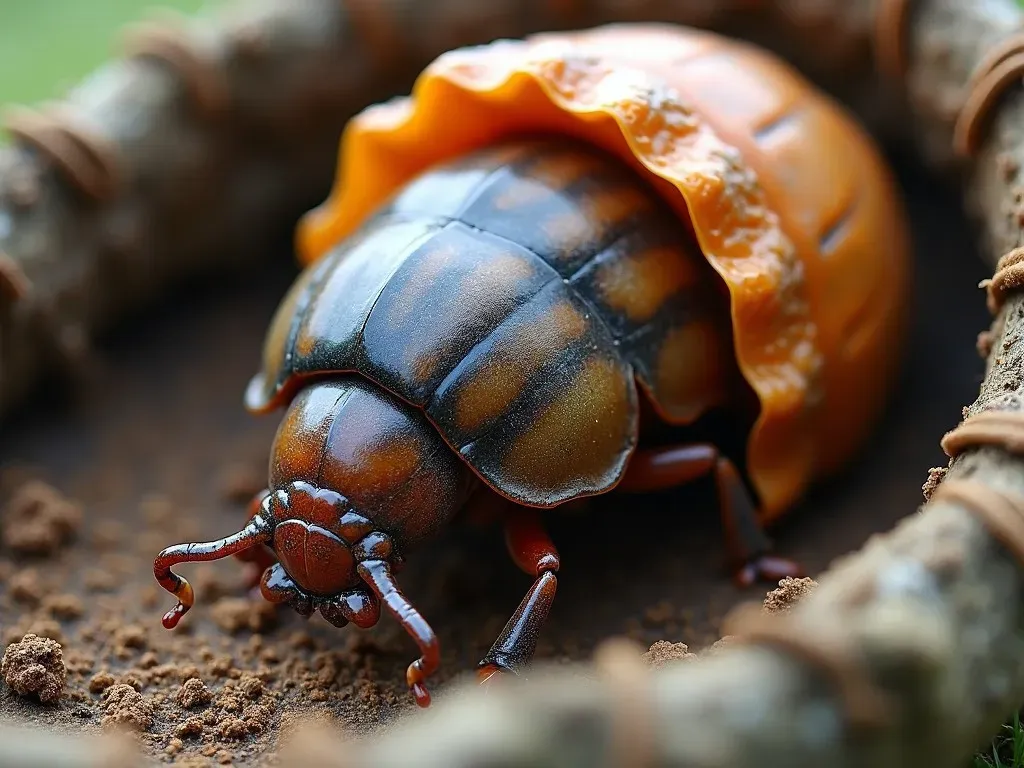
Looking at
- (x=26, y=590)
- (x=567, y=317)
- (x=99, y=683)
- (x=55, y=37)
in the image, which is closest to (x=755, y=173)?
(x=567, y=317)

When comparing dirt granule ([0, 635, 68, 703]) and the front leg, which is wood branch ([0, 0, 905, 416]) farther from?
the front leg

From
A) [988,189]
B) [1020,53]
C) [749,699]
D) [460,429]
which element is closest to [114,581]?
[460,429]

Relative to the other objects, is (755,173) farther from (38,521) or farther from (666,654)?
(38,521)

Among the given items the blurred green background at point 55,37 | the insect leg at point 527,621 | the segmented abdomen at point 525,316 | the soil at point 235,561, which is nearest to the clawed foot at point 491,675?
the insect leg at point 527,621

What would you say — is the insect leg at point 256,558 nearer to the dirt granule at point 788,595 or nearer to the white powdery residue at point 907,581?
the dirt granule at point 788,595

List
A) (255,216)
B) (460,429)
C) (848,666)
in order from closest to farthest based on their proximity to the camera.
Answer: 1. (848,666)
2. (460,429)
3. (255,216)

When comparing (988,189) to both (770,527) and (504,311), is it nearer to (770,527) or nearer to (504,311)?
(770,527)

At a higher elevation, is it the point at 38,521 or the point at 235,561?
the point at 38,521
